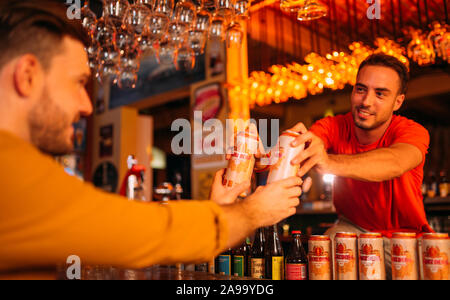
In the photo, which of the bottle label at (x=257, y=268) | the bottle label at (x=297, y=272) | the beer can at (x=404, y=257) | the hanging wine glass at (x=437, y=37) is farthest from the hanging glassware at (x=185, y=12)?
the hanging wine glass at (x=437, y=37)

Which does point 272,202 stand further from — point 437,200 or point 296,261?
point 437,200

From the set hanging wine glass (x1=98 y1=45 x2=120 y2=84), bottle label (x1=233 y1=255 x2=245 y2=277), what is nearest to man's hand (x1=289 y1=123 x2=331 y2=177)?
bottle label (x1=233 y1=255 x2=245 y2=277)

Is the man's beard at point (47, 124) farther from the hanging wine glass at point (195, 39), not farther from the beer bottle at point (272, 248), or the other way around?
the hanging wine glass at point (195, 39)

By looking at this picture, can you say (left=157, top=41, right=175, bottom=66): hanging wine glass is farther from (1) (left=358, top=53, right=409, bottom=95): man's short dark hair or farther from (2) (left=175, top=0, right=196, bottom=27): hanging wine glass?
(1) (left=358, top=53, right=409, bottom=95): man's short dark hair

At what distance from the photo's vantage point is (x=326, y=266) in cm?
133

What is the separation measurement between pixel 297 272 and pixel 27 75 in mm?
1040

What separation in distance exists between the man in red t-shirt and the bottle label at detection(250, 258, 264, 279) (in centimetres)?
47

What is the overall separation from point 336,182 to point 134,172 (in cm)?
163

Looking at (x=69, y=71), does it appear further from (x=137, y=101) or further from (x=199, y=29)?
(x=137, y=101)

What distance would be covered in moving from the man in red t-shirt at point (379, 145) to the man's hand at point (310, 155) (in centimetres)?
22

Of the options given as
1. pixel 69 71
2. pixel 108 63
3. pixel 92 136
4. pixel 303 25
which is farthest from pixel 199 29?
pixel 92 136

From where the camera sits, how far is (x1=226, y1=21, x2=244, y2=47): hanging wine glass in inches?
104

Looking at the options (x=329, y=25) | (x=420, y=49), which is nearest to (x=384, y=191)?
(x=420, y=49)

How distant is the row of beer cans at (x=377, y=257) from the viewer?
1.20m
